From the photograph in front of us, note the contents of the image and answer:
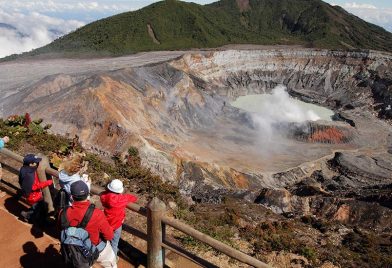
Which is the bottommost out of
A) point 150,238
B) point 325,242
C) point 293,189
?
point 293,189

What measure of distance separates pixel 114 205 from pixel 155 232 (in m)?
1.01

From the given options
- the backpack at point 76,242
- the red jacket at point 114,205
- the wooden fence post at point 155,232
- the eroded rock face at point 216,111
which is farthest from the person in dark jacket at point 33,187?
the eroded rock face at point 216,111

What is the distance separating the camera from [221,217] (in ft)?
51.4

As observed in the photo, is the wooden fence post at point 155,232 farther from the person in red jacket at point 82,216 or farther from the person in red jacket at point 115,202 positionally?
the person in red jacket at point 82,216

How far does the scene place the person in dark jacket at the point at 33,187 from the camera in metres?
9.81

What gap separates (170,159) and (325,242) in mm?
20822

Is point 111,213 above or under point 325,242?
above

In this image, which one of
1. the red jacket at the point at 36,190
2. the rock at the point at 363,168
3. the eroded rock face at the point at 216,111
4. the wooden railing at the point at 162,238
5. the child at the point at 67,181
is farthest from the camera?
the rock at the point at 363,168

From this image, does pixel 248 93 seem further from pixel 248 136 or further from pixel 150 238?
pixel 150 238

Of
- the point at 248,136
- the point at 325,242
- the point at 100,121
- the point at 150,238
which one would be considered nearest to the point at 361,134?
the point at 248,136

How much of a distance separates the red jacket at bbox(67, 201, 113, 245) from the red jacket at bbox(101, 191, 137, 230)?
700mm

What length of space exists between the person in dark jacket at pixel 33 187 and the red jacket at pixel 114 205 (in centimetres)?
244

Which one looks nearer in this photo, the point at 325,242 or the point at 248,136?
the point at 325,242

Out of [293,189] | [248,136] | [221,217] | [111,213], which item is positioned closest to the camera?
[111,213]
